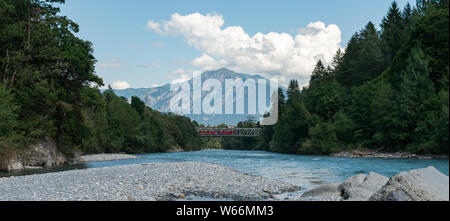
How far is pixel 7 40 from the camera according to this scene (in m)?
30.9

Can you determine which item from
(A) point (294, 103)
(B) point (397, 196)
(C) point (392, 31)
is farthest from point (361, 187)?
(C) point (392, 31)

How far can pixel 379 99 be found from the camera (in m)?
51.5

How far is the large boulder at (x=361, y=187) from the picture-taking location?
41.1ft

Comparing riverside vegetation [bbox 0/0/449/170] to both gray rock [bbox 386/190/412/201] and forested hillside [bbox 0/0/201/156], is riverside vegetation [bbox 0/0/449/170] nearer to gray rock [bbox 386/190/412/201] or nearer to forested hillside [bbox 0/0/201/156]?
forested hillside [bbox 0/0/201/156]

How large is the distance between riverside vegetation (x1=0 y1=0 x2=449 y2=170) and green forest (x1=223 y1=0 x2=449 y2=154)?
175mm

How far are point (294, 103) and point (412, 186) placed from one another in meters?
73.8

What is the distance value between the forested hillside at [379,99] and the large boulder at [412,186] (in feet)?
49.6

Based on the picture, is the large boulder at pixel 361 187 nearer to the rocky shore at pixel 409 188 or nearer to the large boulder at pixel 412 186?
the rocky shore at pixel 409 188

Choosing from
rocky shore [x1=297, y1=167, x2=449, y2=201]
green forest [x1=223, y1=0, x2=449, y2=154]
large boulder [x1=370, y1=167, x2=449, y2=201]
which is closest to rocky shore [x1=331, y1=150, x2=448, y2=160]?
green forest [x1=223, y1=0, x2=449, y2=154]

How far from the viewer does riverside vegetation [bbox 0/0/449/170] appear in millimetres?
28422

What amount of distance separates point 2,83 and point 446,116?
33288 mm
